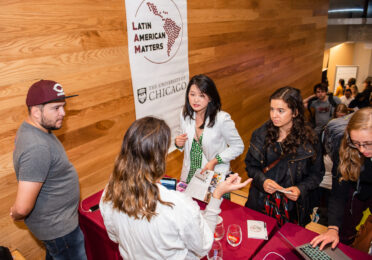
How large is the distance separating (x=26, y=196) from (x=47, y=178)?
0.57 ft

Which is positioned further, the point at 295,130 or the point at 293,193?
the point at 295,130

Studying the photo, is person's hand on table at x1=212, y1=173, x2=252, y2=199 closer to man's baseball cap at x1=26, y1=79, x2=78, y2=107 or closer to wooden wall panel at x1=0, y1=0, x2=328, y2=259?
man's baseball cap at x1=26, y1=79, x2=78, y2=107

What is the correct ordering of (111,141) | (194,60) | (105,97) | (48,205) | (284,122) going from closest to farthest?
(48,205)
(284,122)
(105,97)
(111,141)
(194,60)

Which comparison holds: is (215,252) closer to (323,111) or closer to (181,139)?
(181,139)

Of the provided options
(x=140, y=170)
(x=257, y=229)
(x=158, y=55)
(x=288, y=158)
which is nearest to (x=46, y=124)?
(x=140, y=170)

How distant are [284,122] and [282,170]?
39 cm

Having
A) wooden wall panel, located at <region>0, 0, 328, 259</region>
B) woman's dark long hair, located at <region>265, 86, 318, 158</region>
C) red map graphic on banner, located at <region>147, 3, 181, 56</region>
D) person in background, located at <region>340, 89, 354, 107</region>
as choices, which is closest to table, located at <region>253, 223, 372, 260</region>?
woman's dark long hair, located at <region>265, 86, 318, 158</region>

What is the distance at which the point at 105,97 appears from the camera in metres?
2.40

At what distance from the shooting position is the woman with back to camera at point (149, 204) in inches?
45.9

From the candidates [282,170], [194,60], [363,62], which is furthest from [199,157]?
[363,62]

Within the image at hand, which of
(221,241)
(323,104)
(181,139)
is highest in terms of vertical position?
(181,139)

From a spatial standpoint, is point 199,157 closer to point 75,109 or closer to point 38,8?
point 75,109

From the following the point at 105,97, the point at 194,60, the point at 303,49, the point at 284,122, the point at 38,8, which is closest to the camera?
the point at 38,8

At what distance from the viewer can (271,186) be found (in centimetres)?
205
